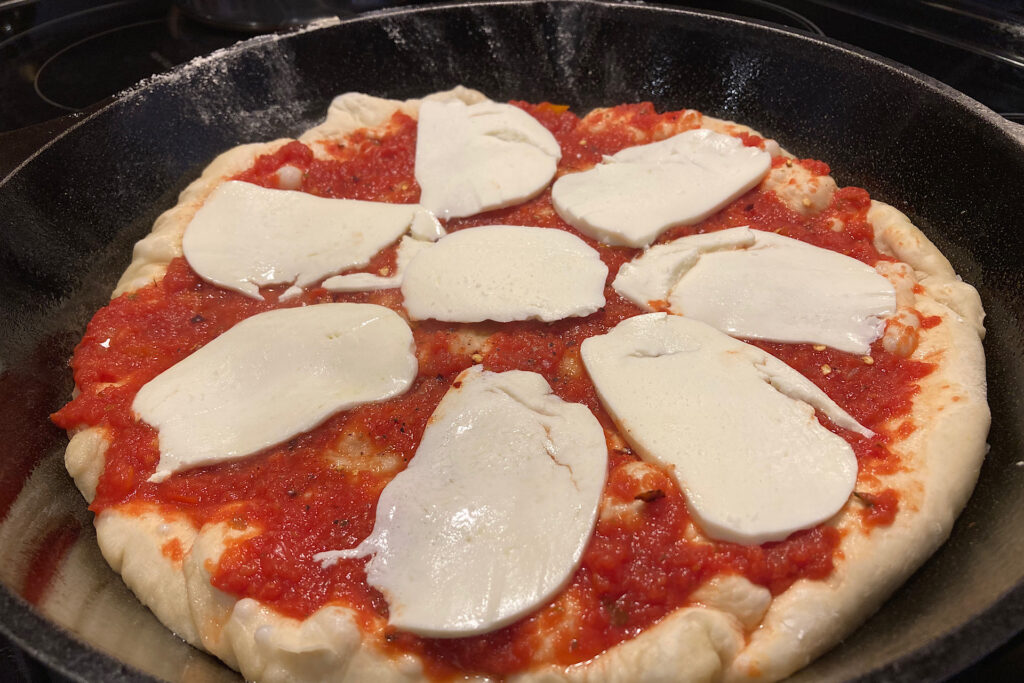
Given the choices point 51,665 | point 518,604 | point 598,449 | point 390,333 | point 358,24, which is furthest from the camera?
point 358,24

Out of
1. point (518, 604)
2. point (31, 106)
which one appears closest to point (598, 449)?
point (518, 604)

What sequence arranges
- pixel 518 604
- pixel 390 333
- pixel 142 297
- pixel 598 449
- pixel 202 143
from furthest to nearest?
1. pixel 202 143
2. pixel 142 297
3. pixel 390 333
4. pixel 598 449
5. pixel 518 604

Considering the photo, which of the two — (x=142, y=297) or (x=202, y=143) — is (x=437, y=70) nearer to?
(x=202, y=143)

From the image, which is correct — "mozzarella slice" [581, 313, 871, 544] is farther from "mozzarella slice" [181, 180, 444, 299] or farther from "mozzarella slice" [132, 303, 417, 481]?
"mozzarella slice" [181, 180, 444, 299]

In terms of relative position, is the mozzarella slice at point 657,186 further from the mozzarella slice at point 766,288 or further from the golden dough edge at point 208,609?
the golden dough edge at point 208,609

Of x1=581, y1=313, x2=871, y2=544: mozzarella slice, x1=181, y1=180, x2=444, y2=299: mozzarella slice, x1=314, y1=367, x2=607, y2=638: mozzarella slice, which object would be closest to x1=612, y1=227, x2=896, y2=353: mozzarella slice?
x1=581, y1=313, x2=871, y2=544: mozzarella slice

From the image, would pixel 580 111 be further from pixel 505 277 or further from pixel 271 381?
pixel 271 381
